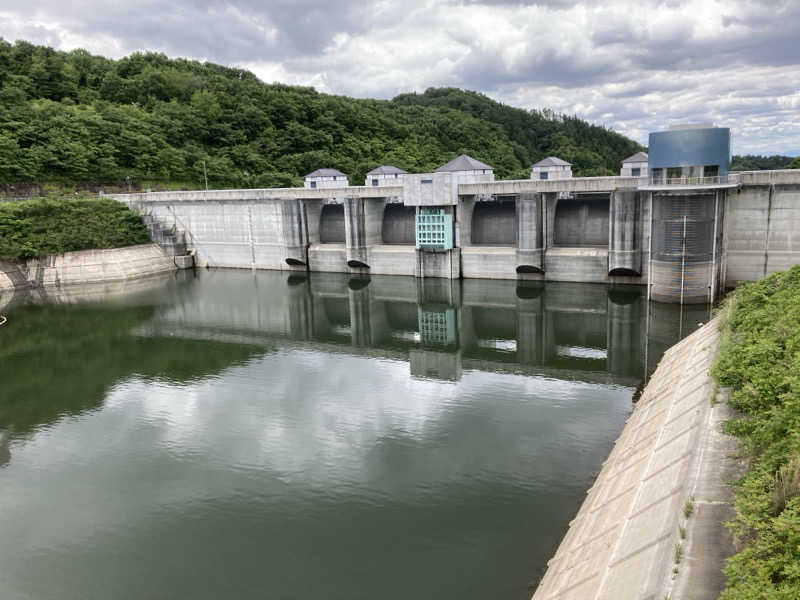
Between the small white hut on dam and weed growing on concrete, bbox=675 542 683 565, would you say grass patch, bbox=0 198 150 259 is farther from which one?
weed growing on concrete, bbox=675 542 683 565

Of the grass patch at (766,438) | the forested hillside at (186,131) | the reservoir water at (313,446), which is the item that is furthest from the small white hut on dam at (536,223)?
the grass patch at (766,438)

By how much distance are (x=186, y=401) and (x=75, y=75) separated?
78.9 m

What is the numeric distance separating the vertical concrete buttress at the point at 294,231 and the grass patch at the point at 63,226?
14.6m

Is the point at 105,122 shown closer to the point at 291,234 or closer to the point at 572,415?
the point at 291,234

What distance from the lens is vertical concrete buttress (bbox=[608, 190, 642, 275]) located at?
117ft

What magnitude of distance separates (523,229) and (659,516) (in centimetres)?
3152

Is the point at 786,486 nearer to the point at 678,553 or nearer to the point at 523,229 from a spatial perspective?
the point at 678,553

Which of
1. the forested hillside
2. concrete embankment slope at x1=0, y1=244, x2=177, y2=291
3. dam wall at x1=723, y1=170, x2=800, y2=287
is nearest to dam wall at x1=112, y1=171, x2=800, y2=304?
dam wall at x1=723, y1=170, x2=800, y2=287

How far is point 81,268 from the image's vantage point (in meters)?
49.0

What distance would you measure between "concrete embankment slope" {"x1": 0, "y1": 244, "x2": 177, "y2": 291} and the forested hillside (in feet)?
56.6

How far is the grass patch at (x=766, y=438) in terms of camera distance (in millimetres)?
6445

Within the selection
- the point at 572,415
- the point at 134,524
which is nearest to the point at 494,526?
the point at 572,415

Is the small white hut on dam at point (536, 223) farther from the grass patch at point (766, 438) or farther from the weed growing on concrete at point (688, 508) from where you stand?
the weed growing on concrete at point (688, 508)

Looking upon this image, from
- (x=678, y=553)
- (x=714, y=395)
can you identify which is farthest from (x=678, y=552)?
(x=714, y=395)
